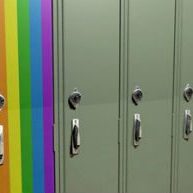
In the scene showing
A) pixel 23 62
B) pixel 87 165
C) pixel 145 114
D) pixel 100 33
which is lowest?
pixel 87 165

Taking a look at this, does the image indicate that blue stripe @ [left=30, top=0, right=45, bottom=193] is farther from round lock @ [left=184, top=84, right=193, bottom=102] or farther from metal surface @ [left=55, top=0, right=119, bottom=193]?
round lock @ [left=184, top=84, right=193, bottom=102]

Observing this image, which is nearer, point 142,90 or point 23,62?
point 23,62

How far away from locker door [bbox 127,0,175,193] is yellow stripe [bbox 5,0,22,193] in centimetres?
64

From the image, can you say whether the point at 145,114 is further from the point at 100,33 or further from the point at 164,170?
the point at 100,33

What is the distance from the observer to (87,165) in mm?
2096

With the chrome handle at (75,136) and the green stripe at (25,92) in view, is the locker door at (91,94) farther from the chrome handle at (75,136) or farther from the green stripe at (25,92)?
the green stripe at (25,92)

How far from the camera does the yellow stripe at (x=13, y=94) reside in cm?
180

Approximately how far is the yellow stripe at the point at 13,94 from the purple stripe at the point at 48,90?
0.14m

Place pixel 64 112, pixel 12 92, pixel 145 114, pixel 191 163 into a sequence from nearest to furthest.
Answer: pixel 12 92 → pixel 64 112 → pixel 145 114 → pixel 191 163

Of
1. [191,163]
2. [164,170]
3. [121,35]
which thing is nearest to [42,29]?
[121,35]

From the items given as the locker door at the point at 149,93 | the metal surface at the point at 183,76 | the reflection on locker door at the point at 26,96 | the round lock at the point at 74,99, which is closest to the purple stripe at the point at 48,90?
the reflection on locker door at the point at 26,96

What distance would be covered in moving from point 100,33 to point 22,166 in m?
0.75

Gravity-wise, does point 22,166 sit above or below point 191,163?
above

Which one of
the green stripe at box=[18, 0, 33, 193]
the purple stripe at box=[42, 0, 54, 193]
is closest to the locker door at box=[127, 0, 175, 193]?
the purple stripe at box=[42, 0, 54, 193]
